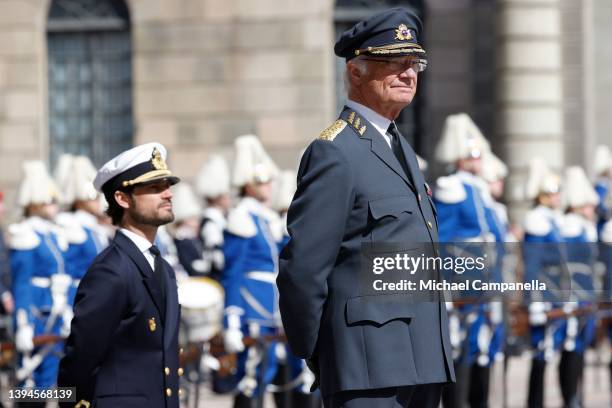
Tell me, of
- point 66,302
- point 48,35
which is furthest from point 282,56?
point 66,302

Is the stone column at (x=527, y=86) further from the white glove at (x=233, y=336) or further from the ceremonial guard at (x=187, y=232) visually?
the white glove at (x=233, y=336)

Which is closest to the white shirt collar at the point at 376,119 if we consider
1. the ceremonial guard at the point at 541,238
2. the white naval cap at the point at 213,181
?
the ceremonial guard at the point at 541,238

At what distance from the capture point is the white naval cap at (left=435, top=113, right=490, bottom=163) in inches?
446

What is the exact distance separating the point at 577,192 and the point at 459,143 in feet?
5.40

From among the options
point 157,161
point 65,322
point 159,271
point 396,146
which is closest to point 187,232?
point 65,322

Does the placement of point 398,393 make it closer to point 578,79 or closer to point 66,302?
point 66,302

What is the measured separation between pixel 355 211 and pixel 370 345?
1.44ft

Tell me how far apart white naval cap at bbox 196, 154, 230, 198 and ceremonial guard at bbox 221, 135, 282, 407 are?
8.07 ft

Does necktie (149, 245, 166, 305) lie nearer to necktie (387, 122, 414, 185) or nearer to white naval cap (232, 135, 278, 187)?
necktie (387, 122, 414, 185)

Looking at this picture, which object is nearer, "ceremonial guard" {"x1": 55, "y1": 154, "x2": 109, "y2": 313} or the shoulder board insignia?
the shoulder board insignia

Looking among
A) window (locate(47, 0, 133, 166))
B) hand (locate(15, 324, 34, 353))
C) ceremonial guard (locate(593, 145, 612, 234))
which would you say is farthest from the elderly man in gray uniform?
window (locate(47, 0, 133, 166))

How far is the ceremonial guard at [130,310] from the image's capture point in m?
5.48

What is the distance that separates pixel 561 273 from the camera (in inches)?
293

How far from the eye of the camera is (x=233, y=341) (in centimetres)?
1033
